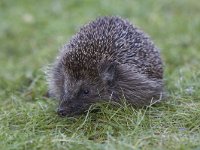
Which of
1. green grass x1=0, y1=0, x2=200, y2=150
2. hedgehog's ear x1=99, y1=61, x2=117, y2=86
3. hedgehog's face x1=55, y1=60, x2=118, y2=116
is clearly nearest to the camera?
green grass x1=0, y1=0, x2=200, y2=150

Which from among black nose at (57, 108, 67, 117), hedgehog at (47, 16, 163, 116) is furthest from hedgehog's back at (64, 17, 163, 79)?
black nose at (57, 108, 67, 117)

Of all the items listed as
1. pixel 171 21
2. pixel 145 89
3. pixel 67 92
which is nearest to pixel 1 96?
pixel 67 92

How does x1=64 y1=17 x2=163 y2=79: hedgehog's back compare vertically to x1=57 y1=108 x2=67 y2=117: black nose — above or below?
above

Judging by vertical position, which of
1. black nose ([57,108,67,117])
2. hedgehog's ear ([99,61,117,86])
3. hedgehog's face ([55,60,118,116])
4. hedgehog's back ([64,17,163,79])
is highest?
hedgehog's back ([64,17,163,79])

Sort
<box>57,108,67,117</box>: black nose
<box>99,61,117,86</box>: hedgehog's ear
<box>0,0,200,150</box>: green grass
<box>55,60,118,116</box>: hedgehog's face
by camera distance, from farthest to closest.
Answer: <box>99,61,117,86</box>: hedgehog's ear, <box>55,60,118,116</box>: hedgehog's face, <box>57,108,67,117</box>: black nose, <box>0,0,200,150</box>: green grass

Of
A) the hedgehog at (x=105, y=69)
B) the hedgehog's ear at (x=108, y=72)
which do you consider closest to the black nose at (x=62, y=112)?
the hedgehog at (x=105, y=69)

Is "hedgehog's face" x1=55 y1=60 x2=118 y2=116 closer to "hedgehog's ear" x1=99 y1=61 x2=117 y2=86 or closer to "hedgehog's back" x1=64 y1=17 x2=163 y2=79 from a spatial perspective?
"hedgehog's ear" x1=99 y1=61 x2=117 y2=86

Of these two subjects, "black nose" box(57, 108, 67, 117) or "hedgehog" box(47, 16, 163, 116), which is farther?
"hedgehog" box(47, 16, 163, 116)

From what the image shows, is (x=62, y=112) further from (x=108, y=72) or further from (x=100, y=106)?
(x=108, y=72)
